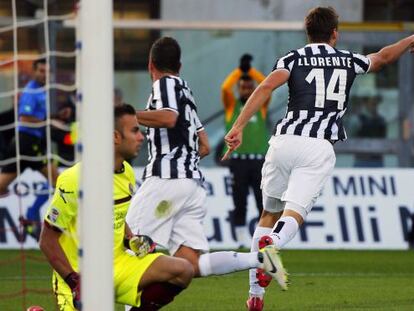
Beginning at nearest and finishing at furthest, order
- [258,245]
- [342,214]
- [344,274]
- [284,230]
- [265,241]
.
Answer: [265,241]
[284,230]
[258,245]
[344,274]
[342,214]

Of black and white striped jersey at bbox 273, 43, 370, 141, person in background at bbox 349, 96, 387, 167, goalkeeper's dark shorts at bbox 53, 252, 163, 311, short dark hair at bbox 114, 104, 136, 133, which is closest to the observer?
goalkeeper's dark shorts at bbox 53, 252, 163, 311

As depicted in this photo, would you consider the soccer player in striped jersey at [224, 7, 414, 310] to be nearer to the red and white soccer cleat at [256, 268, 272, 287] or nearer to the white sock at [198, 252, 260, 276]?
the red and white soccer cleat at [256, 268, 272, 287]

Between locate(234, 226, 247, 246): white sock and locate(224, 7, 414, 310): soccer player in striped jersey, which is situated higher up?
locate(224, 7, 414, 310): soccer player in striped jersey

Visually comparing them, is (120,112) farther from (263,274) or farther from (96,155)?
(263,274)

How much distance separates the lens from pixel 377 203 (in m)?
15.1

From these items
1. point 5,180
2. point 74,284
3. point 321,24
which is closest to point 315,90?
point 321,24

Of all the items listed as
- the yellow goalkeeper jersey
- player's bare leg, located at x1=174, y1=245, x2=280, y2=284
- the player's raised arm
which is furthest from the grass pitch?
the yellow goalkeeper jersey

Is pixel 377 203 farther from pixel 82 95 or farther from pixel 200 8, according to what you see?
pixel 82 95

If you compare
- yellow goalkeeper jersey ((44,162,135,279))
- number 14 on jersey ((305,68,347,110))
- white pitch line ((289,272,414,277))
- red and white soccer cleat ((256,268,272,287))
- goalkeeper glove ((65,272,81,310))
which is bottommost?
white pitch line ((289,272,414,277))

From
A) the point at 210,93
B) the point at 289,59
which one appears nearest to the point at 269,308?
the point at 289,59

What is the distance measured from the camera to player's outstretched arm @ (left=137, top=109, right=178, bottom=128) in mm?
8344

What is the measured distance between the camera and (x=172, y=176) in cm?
869

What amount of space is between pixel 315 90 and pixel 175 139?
3.29 feet

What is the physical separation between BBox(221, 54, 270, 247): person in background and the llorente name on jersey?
5370 millimetres
